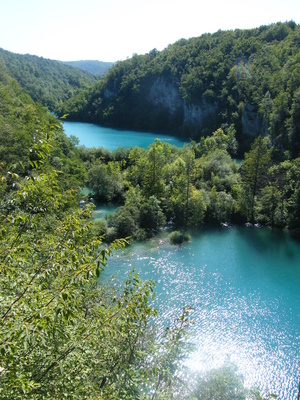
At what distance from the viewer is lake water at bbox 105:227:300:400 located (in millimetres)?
Result: 17328

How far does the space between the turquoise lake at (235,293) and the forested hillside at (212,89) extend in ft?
57.4

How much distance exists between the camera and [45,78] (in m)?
150

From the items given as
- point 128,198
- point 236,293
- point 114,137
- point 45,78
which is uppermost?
point 45,78

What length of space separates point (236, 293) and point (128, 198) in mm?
15522

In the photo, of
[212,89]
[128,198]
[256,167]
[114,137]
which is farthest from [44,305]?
[212,89]

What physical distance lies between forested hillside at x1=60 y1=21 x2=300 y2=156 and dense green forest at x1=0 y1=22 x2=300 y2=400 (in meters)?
0.35

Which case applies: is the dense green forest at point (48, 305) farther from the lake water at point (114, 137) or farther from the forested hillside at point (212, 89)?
the lake water at point (114, 137)

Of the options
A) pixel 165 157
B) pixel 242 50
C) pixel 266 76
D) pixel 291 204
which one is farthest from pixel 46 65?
pixel 291 204

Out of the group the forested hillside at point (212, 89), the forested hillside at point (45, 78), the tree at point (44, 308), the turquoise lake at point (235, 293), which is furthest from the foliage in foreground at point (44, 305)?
the forested hillside at point (45, 78)

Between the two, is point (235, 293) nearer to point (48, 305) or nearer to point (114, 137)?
point (48, 305)

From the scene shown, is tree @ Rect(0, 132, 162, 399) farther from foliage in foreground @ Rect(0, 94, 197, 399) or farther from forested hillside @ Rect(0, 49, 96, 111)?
forested hillside @ Rect(0, 49, 96, 111)

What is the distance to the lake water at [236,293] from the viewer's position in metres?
17.3

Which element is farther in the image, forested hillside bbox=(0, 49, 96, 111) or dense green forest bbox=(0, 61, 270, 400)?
forested hillside bbox=(0, 49, 96, 111)

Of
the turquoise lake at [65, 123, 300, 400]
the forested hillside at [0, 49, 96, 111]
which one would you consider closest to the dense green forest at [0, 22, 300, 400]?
the turquoise lake at [65, 123, 300, 400]
